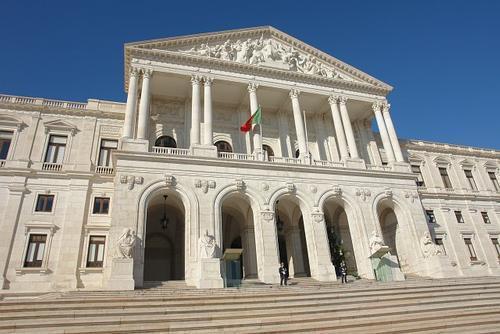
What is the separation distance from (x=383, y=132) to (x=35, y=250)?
2694cm

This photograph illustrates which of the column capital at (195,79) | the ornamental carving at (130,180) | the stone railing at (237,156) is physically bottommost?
the ornamental carving at (130,180)

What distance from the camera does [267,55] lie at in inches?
1116

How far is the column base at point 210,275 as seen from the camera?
16.3m

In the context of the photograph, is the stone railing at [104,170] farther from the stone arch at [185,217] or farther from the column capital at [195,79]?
the column capital at [195,79]

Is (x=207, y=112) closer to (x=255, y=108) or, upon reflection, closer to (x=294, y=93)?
(x=255, y=108)

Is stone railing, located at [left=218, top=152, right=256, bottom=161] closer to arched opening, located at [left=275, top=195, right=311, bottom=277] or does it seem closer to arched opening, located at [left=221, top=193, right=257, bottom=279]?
arched opening, located at [left=221, top=193, right=257, bottom=279]

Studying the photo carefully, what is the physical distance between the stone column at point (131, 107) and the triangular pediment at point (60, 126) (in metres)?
5.87

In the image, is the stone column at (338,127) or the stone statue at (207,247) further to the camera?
the stone column at (338,127)

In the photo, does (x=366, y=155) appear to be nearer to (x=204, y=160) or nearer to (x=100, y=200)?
(x=204, y=160)

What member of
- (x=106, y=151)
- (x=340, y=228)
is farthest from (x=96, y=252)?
(x=340, y=228)

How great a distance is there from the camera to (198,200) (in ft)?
65.8

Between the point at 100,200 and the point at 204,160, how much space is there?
811 centimetres

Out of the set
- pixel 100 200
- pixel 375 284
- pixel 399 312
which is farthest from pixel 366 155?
pixel 100 200

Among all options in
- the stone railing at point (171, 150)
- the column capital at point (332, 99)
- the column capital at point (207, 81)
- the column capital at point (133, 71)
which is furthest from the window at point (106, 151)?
the column capital at point (332, 99)
